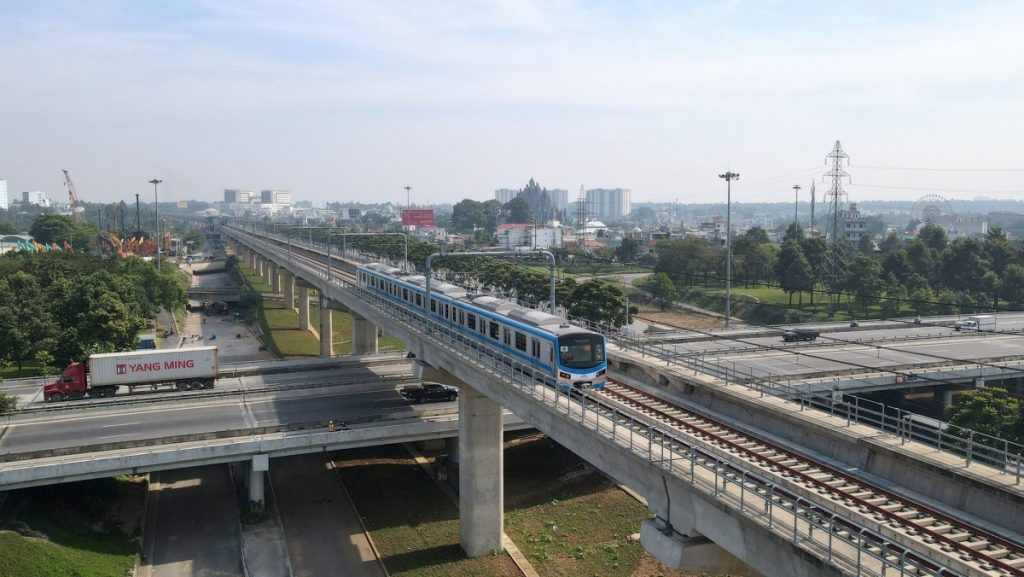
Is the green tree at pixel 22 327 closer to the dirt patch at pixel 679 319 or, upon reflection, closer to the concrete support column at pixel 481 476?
the concrete support column at pixel 481 476

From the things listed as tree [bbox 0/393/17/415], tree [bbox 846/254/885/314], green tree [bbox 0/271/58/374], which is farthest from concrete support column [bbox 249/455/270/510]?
tree [bbox 846/254/885/314]

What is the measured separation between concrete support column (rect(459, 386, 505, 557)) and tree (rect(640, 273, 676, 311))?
206ft

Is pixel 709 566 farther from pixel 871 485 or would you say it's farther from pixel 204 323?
pixel 204 323

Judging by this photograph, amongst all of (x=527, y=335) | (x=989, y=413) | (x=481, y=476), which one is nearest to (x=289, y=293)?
(x=481, y=476)

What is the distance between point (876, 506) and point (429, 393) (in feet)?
102

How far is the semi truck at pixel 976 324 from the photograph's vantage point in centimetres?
6108

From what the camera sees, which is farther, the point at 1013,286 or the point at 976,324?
the point at 1013,286

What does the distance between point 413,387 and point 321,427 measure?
30.3 feet

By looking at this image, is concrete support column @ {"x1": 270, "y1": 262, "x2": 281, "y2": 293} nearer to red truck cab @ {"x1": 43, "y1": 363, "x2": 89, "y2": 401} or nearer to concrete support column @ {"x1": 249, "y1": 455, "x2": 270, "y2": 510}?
red truck cab @ {"x1": 43, "y1": 363, "x2": 89, "y2": 401}

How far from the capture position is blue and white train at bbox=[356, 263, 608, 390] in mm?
28500

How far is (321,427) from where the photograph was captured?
38.8m

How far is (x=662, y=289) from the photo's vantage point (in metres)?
94.7

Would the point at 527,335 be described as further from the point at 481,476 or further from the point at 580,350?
the point at 481,476

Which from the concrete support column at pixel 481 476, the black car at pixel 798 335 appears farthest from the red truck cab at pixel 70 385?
the black car at pixel 798 335
